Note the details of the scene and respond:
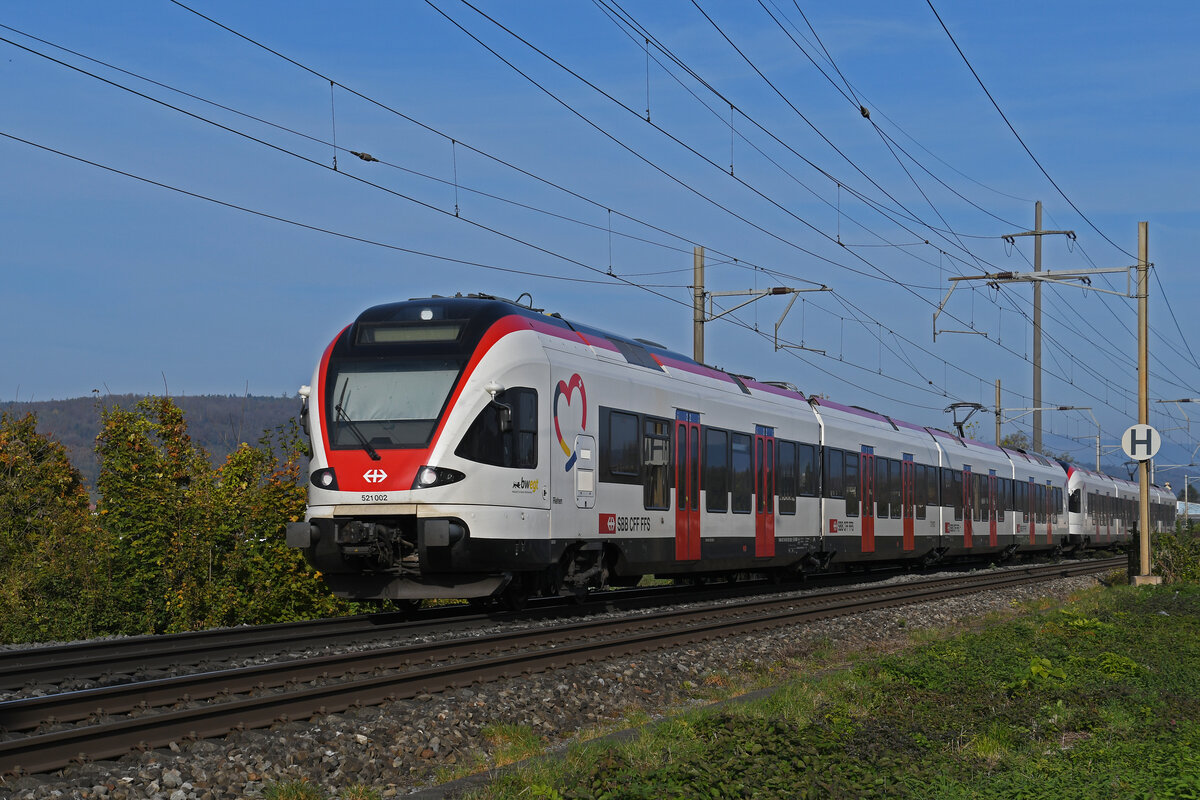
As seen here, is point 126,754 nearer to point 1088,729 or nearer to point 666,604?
point 1088,729

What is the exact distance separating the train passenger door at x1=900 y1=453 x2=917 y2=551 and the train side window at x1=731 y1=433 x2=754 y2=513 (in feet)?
30.1

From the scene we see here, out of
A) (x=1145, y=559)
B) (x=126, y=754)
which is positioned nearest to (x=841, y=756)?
(x=126, y=754)

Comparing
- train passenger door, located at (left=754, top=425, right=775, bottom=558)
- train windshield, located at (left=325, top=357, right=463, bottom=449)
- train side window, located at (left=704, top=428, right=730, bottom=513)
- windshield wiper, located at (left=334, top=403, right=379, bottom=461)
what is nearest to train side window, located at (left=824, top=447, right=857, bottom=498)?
train passenger door, located at (left=754, top=425, right=775, bottom=558)

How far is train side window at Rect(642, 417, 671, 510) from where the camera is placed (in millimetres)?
17312

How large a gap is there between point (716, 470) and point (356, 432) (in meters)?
7.25

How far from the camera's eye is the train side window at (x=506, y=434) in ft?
44.9

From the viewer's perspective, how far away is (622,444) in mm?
16703

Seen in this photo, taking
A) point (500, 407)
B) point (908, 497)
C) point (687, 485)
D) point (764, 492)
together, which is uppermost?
point (500, 407)

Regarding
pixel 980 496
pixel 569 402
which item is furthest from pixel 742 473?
pixel 980 496

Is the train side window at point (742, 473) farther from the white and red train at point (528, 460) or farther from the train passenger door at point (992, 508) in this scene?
the train passenger door at point (992, 508)

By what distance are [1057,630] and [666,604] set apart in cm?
628

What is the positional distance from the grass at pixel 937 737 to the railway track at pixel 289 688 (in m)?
1.95

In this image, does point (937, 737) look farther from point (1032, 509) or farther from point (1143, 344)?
point (1032, 509)

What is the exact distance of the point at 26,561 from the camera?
18.4m
